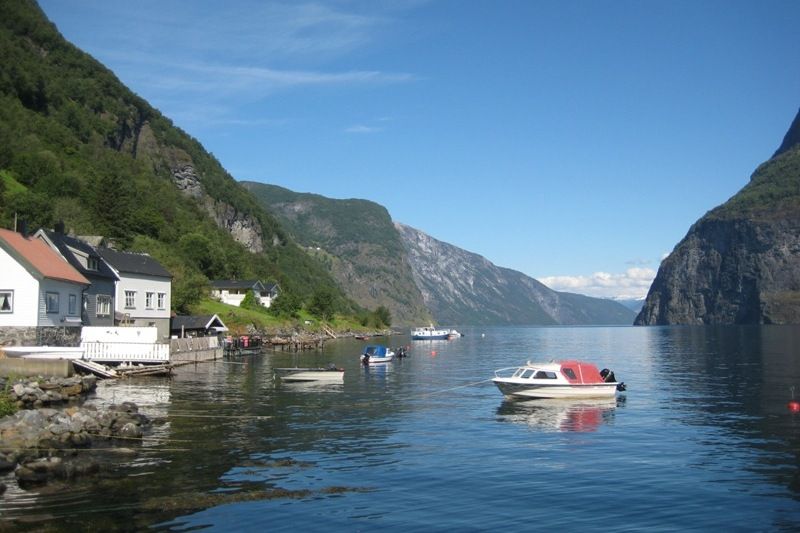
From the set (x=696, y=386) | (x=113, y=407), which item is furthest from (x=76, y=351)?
(x=696, y=386)

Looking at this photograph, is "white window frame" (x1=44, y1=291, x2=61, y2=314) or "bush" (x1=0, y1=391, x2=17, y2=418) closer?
"bush" (x1=0, y1=391, x2=17, y2=418)

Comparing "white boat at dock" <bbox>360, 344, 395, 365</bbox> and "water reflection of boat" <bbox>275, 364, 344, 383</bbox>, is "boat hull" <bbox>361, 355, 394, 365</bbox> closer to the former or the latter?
"white boat at dock" <bbox>360, 344, 395, 365</bbox>

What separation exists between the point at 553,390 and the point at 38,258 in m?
41.7

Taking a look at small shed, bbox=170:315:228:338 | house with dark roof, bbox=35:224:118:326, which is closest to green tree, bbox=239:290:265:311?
small shed, bbox=170:315:228:338

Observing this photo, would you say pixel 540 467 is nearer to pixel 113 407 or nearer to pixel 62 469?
pixel 62 469

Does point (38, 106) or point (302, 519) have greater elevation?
point (38, 106)

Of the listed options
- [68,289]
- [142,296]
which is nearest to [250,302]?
[142,296]

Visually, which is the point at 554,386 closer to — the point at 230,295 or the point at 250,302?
the point at 250,302

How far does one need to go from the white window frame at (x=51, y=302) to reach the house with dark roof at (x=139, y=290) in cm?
1498

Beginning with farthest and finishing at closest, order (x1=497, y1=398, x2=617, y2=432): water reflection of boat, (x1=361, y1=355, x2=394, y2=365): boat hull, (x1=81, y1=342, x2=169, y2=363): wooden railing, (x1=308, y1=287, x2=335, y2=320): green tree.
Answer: (x1=308, y1=287, x2=335, y2=320): green tree, (x1=361, y1=355, x2=394, y2=365): boat hull, (x1=81, y1=342, x2=169, y2=363): wooden railing, (x1=497, y1=398, x2=617, y2=432): water reflection of boat

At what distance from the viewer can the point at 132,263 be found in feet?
271

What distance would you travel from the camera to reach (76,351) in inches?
2133

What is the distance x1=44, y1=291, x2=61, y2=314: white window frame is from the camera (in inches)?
2269

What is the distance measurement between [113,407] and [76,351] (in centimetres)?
2078
